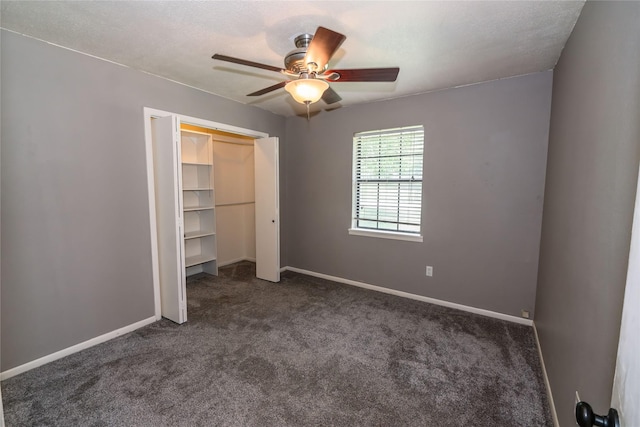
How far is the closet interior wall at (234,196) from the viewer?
488 cm

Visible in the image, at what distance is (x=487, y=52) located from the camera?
90.1 inches

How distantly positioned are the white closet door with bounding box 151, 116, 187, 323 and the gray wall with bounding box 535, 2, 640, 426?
9.97ft

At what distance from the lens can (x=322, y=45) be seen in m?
1.58

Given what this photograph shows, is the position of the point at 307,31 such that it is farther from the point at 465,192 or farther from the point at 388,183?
the point at 465,192

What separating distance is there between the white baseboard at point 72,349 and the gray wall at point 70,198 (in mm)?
39

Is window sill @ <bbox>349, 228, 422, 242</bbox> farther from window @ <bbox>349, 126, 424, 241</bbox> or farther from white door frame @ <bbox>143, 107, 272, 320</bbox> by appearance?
white door frame @ <bbox>143, 107, 272, 320</bbox>

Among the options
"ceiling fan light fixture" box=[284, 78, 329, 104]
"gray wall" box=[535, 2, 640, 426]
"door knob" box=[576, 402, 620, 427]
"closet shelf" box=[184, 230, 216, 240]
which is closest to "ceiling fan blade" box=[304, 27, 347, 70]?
"ceiling fan light fixture" box=[284, 78, 329, 104]

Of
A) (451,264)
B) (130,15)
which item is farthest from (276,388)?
(130,15)

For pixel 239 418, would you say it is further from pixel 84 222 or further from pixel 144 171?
pixel 144 171

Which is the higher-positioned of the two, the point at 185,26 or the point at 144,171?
the point at 185,26

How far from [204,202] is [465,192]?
374cm

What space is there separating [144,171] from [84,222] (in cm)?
69

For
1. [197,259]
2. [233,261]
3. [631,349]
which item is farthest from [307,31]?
A: [233,261]

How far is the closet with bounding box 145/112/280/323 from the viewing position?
2.83 metres
